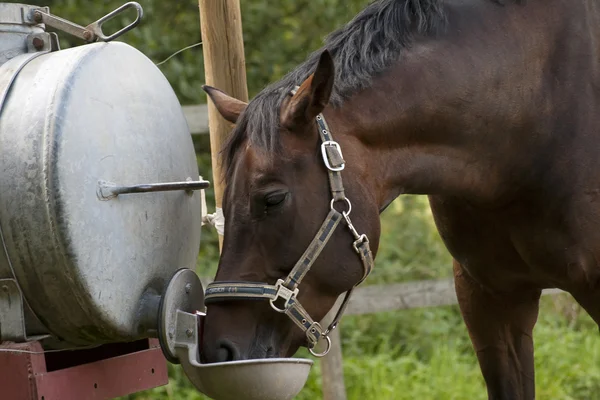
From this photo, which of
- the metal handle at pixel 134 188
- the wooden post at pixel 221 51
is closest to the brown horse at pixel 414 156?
the metal handle at pixel 134 188

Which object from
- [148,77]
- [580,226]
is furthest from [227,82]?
[580,226]

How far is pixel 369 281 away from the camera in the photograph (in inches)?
255

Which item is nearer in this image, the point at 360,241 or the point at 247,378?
the point at 247,378

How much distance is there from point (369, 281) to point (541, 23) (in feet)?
12.6

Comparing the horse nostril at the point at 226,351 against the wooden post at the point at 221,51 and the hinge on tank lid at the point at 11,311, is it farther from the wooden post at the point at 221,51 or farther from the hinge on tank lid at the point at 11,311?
the wooden post at the point at 221,51

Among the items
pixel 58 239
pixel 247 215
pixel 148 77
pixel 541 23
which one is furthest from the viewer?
pixel 541 23

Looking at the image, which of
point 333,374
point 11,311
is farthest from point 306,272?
point 333,374

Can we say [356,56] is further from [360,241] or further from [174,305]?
[174,305]

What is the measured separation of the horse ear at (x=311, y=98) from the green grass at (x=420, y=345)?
9.48ft

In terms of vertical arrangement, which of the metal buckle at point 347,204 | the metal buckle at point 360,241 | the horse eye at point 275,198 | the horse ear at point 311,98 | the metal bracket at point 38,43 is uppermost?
the metal bracket at point 38,43

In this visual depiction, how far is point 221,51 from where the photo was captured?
3.25 metres

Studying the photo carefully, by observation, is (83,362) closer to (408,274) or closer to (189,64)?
(189,64)

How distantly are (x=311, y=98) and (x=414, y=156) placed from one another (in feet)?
1.44

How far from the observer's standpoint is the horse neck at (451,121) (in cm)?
260
